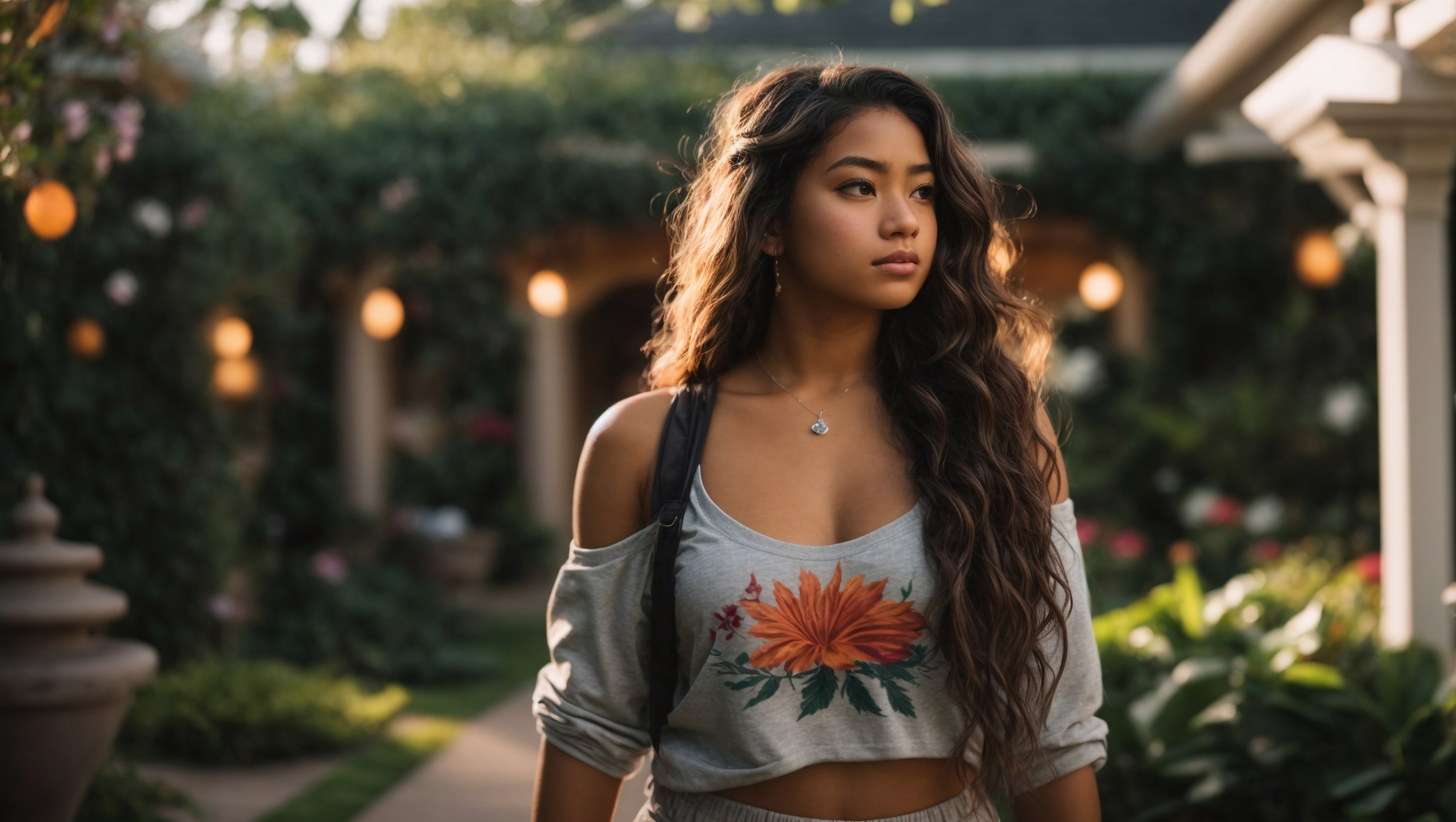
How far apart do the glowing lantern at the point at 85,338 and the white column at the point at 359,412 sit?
4182mm

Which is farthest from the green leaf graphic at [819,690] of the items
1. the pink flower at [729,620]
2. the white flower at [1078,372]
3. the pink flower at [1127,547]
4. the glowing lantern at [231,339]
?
the white flower at [1078,372]

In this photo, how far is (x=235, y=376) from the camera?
7762 millimetres

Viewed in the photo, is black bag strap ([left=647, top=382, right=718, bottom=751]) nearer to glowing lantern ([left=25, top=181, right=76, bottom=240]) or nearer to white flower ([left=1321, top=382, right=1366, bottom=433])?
glowing lantern ([left=25, top=181, right=76, bottom=240])

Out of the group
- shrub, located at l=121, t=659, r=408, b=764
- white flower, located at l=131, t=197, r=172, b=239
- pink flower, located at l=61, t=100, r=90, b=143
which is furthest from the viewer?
white flower, located at l=131, t=197, r=172, b=239

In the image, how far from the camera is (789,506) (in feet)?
5.49

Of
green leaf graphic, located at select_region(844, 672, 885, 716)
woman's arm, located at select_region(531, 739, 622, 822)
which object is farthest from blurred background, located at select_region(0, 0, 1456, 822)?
woman's arm, located at select_region(531, 739, 622, 822)

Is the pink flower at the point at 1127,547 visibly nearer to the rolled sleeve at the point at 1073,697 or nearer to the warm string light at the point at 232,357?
the warm string light at the point at 232,357

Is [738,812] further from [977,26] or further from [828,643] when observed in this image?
[977,26]

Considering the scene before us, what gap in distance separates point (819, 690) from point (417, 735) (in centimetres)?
427

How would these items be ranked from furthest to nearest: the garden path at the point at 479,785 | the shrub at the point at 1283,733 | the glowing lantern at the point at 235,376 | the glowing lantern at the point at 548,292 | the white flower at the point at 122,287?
the glowing lantern at the point at 548,292
the glowing lantern at the point at 235,376
the white flower at the point at 122,287
the garden path at the point at 479,785
the shrub at the point at 1283,733

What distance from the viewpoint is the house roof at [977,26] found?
37.1 ft

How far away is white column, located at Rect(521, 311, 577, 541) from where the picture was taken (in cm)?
1053

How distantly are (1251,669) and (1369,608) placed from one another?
1.38 m

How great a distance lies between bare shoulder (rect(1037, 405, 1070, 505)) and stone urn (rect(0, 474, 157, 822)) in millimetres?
2528
